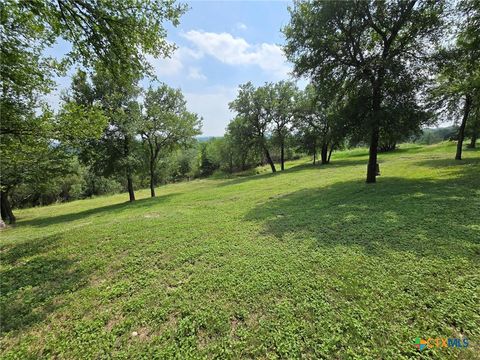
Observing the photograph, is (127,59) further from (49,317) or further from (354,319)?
(354,319)

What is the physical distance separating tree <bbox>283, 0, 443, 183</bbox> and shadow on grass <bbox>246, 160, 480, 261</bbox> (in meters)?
3.40

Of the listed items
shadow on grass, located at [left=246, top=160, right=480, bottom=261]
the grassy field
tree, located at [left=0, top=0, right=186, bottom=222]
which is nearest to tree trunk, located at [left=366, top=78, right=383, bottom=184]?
shadow on grass, located at [left=246, top=160, right=480, bottom=261]

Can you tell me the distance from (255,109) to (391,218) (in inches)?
878

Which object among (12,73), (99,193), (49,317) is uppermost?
(12,73)

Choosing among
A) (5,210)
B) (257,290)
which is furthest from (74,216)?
(257,290)

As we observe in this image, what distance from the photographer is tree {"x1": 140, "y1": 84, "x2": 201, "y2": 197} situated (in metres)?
16.7

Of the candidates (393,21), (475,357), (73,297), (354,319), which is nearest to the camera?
(475,357)

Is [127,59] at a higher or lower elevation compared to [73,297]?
higher

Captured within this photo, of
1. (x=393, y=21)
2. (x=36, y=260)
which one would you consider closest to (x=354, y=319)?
(x=36, y=260)

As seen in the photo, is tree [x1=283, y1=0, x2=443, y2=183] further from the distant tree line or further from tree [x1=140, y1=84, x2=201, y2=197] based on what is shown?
tree [x1=140, y1=84, x2=201, y2=197]

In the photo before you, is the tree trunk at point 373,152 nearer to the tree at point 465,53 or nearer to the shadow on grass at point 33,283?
the tree at point 465,53

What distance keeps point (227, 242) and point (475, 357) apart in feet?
13.2

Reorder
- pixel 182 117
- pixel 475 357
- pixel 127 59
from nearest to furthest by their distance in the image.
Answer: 1. pixel 475 357
2. pixel 127 59
3. pixel 182 117

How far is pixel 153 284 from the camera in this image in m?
3.60
